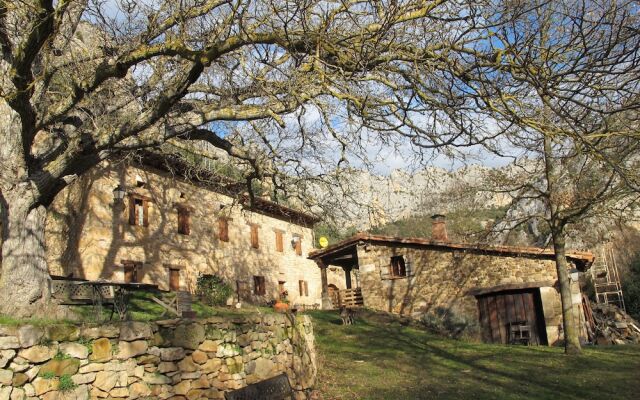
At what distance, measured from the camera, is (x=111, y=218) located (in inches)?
696

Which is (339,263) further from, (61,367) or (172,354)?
(61,367)

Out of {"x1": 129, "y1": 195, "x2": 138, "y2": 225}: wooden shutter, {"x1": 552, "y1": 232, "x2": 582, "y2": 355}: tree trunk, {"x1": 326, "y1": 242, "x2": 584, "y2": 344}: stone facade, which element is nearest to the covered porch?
{"x1": 326, "y1": 242, "x2": 584, "y2": 344}: stone facade

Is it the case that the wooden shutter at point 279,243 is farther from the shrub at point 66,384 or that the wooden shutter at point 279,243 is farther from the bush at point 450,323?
the shrub at point 66,384

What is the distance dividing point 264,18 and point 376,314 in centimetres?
1346

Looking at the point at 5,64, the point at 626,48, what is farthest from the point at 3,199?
the point at 626,48

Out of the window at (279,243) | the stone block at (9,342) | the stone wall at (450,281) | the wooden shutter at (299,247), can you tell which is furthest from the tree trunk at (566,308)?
the wooden shutter at (299,247)

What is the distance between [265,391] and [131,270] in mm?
13806

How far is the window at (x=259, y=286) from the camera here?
84.1ft

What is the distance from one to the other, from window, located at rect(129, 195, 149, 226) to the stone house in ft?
27.1

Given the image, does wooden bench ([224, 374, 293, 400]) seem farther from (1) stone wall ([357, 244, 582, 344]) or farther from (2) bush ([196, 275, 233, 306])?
(2) bush ([196, 275, 233, 306])

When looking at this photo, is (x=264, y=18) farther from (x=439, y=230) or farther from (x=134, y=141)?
(x=439, y=230)

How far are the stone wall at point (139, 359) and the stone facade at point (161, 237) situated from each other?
15.5 ft

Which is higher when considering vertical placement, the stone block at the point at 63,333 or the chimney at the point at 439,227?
the chimney at the point at 439,227

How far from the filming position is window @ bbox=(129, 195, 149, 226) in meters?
18.7
